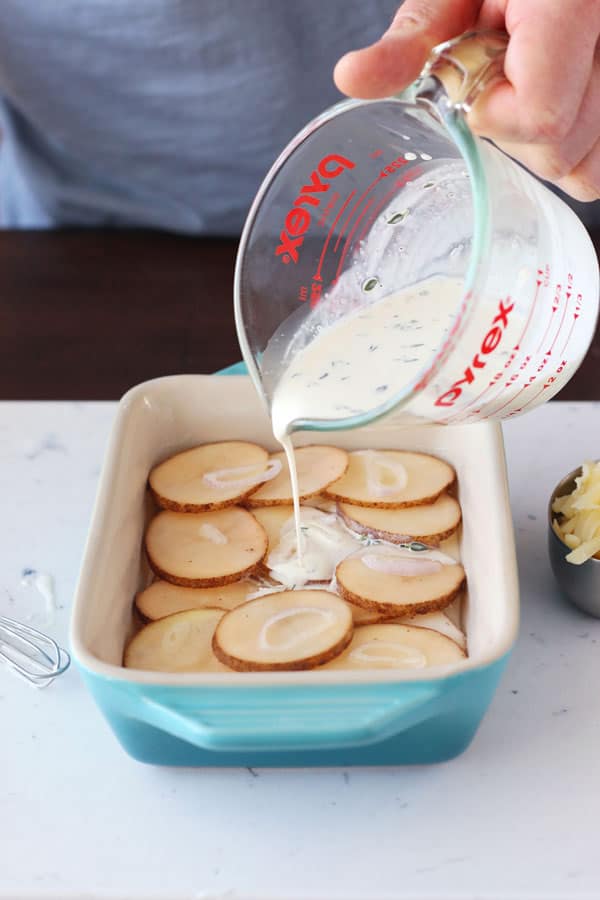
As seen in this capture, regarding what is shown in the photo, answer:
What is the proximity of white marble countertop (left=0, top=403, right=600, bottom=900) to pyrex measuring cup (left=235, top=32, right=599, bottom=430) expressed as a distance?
0.26m

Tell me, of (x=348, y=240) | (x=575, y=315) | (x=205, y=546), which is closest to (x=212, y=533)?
(x=205, y=546)

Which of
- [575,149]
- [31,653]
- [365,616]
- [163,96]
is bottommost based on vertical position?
[31,653]

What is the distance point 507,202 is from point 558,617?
0.44m

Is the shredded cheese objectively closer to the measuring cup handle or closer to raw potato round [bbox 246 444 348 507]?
raw potato round [bbox 246 444 348 507]

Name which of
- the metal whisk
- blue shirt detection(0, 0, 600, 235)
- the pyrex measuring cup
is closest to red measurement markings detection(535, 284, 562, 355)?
the pyrex measuring cup

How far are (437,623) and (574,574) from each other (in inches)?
5.1

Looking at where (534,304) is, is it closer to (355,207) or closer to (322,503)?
(355,207)

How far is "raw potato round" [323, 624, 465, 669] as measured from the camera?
37.3 inches

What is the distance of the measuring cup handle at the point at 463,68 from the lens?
0.79 metres

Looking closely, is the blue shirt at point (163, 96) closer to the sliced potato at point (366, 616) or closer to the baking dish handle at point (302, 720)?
the sliced potato at point (366, 616)

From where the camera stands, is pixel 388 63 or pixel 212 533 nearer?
pixel 388 63

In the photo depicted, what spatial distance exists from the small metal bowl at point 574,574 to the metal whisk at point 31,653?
43cm

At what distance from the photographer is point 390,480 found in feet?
3.82

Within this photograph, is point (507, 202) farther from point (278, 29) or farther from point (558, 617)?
point (278, 29)
